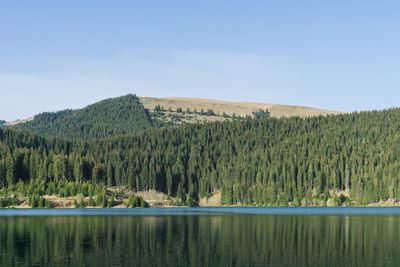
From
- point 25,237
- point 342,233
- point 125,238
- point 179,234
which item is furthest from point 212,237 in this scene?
point 25,237

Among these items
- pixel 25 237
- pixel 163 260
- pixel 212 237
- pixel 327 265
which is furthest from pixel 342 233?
pixel 25 237

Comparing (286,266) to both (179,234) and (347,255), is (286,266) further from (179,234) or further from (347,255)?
(179,234)

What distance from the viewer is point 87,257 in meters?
68.6

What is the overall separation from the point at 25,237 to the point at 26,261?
1093 inches

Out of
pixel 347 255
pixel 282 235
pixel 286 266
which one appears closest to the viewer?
pixel 286 266

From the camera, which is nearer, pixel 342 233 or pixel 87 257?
pixel 87 257

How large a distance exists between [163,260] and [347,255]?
959 inches

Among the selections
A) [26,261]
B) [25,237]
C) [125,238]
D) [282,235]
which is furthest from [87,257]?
[282,235]

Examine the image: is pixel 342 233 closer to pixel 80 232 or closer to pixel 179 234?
pixel 179 234

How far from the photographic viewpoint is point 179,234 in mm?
98438

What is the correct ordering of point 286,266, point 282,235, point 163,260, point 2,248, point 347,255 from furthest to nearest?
point 282,235 < point 2,248 < point 347,255 < point 163,260 < point 286,266

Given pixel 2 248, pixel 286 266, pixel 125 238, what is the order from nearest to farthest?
1. pixel 286 266
2. pixel 2 248
3. pixel 125 238

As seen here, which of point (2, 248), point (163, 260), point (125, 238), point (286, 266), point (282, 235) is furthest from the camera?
point (282, 235)

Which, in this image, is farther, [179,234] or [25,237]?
[179,234]
